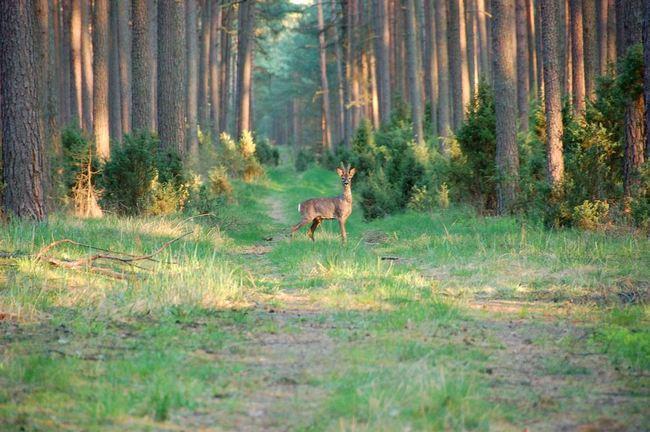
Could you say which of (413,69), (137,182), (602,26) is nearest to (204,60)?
(413,69)

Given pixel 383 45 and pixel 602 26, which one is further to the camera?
pixel 383 45

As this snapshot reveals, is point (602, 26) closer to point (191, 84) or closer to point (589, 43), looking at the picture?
point (589, 43)

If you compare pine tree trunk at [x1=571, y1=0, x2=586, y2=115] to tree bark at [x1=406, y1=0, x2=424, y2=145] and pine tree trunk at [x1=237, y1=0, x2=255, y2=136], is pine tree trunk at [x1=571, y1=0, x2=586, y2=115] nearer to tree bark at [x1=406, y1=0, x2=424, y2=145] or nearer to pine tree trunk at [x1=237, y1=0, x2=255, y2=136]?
tree bark at [x1=406, y1=0, x2=424, y2=145]

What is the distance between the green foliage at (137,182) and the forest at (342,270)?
0.20 ft

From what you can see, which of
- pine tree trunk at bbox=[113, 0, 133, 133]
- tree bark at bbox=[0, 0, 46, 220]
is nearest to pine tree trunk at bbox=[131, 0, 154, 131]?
tree bark at bbox=[0, 0, 46, 220]

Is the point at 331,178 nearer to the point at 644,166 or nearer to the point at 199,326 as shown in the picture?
the point at 644,166

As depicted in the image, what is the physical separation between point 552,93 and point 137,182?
28.6ft

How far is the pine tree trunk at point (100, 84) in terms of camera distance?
72.8 ft

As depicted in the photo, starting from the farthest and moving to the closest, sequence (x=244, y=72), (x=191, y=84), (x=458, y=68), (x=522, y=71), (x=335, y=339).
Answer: (x=244, y=72)
(x=191, y=84)
(x=458, y=68)
(x=522, y=71)
(x=335, y=339)

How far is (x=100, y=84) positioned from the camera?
23.0m

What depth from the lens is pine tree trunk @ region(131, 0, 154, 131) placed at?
1919cm

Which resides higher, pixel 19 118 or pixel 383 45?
pixel 383 45

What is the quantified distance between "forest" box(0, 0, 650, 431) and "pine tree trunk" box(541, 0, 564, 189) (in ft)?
0.18

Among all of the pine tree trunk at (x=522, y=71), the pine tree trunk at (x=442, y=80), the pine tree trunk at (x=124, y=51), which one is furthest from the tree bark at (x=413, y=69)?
the pine tree trunk at (x=124, y=51)
